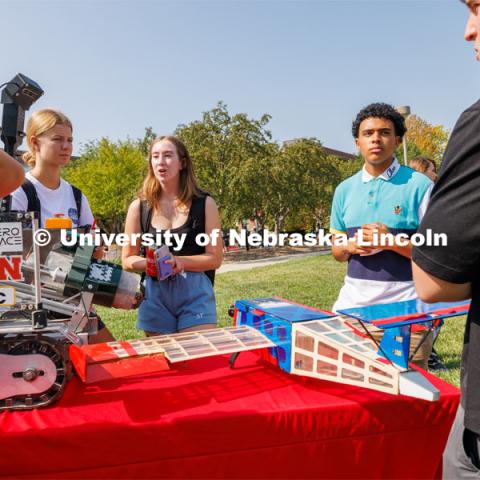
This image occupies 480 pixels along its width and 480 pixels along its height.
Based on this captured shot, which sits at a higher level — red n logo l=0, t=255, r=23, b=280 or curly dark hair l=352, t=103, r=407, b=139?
curly dark hair l=352, t=103, r=407, b=139

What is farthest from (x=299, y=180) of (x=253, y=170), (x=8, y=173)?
(x=8, y=173)

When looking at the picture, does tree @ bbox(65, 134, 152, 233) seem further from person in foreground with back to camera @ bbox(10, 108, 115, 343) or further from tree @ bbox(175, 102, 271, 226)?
person in foreground with back to camera @ bbox(10, 108, 115, 343)

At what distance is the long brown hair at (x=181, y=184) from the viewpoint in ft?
8.89

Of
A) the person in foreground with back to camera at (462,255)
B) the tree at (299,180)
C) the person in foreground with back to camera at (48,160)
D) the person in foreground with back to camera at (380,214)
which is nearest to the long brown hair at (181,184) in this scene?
the person in foreground with back to camera at (48,160)

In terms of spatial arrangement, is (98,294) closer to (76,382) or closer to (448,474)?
(76,382)

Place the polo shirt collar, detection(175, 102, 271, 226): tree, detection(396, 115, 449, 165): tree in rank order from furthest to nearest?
detection(396, 115, 449, 165): tree → detection(175, 102, 271, 226): tree → the polo shirt collar

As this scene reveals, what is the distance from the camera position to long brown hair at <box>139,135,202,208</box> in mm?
2711

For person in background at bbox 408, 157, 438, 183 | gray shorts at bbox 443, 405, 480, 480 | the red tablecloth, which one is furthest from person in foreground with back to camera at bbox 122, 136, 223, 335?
person in background at bbox 408, 157, 438, 183

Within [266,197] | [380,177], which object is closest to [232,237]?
[380,177]

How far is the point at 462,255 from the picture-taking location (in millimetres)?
975

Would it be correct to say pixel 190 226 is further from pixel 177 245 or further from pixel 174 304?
pixel 174 304

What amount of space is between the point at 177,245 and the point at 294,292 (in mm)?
7336

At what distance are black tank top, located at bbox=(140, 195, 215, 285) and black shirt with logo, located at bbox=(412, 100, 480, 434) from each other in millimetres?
1672

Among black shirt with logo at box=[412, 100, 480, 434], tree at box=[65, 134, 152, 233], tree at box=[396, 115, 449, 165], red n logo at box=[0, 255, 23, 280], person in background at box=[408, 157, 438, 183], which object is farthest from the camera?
tree at box=[396, 115, 449, 165]
